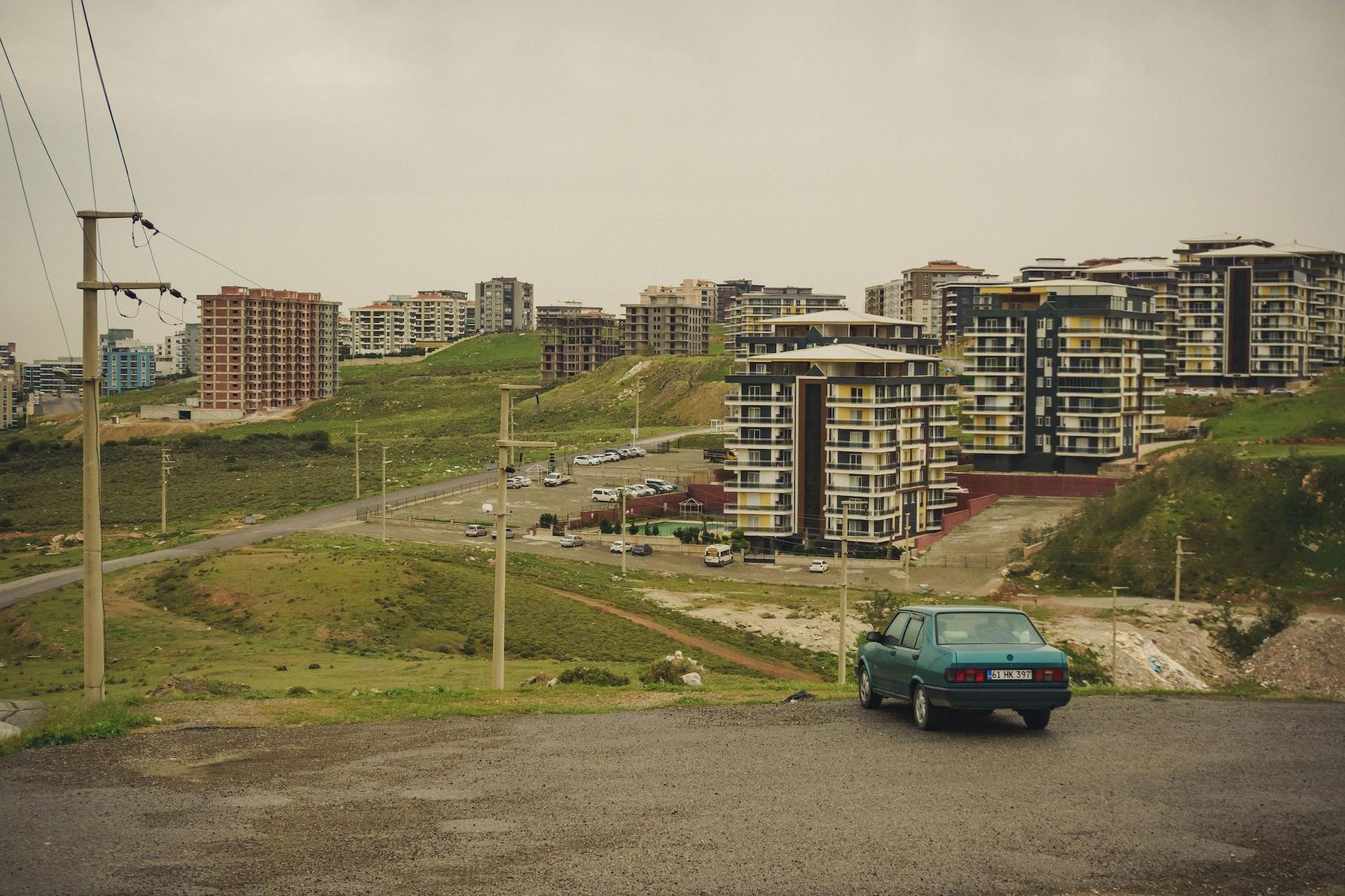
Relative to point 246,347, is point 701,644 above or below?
below

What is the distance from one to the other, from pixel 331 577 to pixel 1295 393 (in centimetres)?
10163

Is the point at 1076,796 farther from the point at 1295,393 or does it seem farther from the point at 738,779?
the point at 1295,393

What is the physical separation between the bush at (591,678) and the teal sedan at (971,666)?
25.7ft

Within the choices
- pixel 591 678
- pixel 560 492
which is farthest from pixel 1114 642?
pixel 560 492

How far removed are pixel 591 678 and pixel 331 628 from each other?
94.5 feet

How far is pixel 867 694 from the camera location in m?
19.7

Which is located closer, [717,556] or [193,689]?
[193,689]

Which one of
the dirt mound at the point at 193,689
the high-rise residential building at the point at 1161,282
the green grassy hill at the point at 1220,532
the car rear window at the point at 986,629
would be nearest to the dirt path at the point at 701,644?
the dirt mound at the point at 193,689

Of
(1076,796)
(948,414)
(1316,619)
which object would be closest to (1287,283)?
(948,414)

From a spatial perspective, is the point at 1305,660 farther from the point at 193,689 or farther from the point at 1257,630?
the point at 193,689

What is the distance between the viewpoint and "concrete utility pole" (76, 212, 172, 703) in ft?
70.5

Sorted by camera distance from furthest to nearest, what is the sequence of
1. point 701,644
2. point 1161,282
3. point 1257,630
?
point 1161,282
point 701,644
point 1257,630

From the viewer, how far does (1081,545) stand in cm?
7756

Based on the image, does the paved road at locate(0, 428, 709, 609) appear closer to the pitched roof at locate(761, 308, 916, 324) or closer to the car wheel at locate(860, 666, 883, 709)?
the pitched roof at locate(761, 308, 916, 324)
